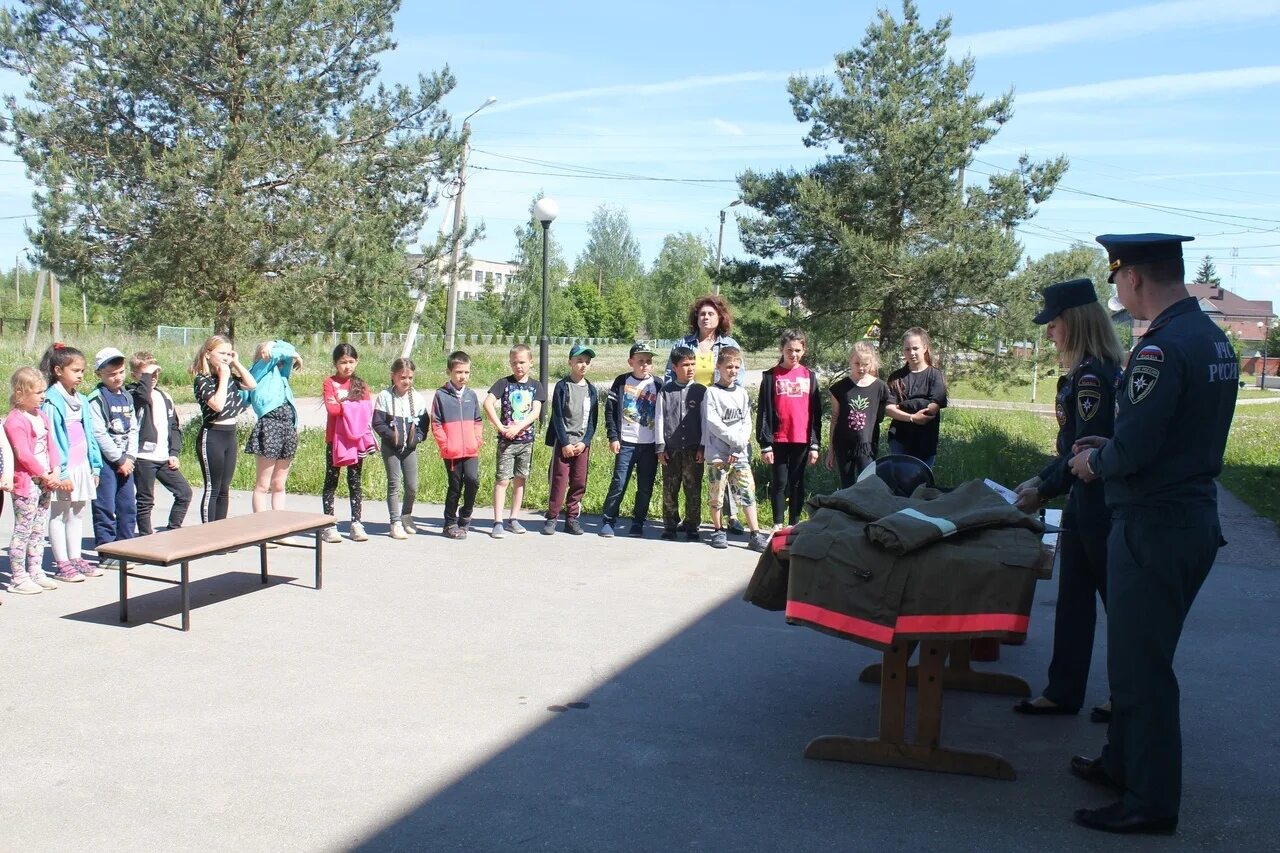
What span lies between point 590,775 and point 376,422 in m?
5.76

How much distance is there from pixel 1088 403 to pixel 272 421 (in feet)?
21.8

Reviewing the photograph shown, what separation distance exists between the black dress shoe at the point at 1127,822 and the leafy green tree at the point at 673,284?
2963 inches

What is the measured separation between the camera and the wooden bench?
650 cm

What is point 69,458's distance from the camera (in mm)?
7754

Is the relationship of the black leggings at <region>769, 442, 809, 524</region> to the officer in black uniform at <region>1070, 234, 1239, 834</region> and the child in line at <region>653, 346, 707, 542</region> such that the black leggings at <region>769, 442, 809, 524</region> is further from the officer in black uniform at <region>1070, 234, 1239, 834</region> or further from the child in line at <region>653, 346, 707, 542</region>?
the officer in black uniform at <region>1070, 234, 1239, 834</region>

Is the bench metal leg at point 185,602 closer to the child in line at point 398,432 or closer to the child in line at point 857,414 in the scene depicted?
the child in line at point 398,432

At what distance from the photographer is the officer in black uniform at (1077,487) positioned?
486cm

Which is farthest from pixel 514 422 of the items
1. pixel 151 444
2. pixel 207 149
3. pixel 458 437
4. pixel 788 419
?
pixel 207 149

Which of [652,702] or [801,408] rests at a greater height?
[801,408]

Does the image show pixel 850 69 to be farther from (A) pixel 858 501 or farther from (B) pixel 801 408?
(A) pixel 858 501

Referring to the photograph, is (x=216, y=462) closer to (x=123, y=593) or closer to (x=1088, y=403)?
(x=123, y=593)

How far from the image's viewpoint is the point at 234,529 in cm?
730

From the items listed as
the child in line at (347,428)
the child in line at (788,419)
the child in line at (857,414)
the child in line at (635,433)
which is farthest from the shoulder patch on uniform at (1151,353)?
the child in line at (347,428)

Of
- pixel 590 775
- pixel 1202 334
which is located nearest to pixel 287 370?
pixel 590 775
